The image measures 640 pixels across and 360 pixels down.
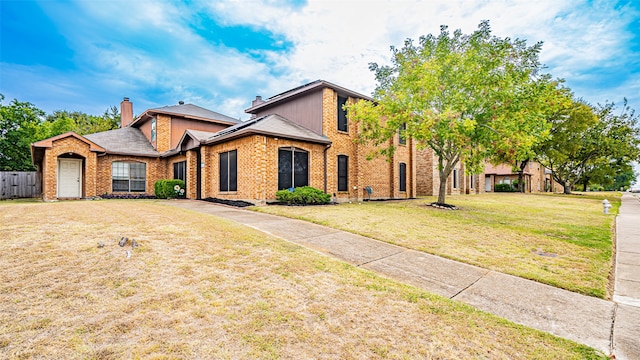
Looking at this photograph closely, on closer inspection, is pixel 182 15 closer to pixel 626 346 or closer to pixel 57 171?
pixel 57 171

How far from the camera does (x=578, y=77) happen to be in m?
21.7

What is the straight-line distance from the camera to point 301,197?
11.9 m

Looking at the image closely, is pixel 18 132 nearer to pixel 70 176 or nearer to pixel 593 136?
pixel 70 176

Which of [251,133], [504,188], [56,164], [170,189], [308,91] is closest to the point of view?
[251,133]

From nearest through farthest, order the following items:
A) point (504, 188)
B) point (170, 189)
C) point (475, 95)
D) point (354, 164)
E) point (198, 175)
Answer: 1. point (475, 95)
2. point (354, 164)
3. point (170, 189)
4. point (198, 175)
5. point (504, 188)

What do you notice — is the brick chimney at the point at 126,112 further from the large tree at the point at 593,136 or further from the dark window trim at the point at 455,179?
the large tree at the point at 593,136

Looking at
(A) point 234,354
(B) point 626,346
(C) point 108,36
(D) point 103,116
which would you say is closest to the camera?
(A) point 234,354

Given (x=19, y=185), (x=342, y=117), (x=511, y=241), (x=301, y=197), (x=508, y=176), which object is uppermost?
(x=342, y=117)

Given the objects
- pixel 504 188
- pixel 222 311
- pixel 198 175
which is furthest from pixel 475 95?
pixel 504 188

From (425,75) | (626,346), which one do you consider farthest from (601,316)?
(425,75)

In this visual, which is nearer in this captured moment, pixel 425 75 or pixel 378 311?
pixel 378 311

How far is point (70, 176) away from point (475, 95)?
21151mm

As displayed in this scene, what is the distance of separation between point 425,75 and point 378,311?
32.5 feet

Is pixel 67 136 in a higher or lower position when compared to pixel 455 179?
higher
